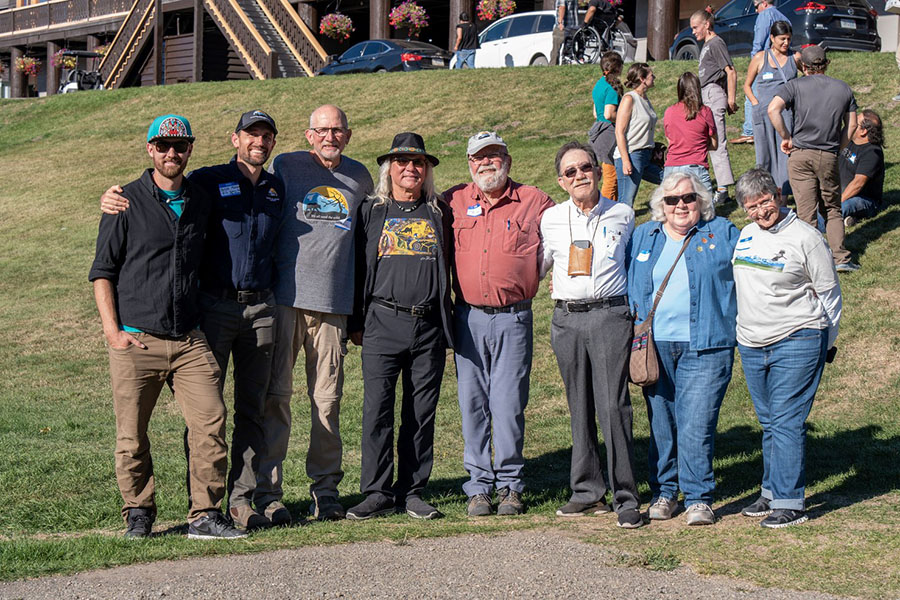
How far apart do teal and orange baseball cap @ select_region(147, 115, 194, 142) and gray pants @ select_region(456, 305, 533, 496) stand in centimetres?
185

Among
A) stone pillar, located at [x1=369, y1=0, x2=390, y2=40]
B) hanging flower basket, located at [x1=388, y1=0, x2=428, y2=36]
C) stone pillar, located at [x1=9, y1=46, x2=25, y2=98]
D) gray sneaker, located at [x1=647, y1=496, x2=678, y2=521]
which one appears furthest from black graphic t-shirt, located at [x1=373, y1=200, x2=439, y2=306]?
stone pillar, located at [x1=9, y1=46, x2=25, y2=98]

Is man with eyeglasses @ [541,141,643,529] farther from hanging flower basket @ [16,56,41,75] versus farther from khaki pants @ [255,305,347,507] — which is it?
hanging flower basket @ [16,56,41,75]

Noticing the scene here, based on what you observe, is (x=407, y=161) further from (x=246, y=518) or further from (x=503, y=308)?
(x=246, y=518)

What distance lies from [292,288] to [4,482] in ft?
8.50

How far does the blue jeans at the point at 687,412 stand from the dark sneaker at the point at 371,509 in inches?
60.9

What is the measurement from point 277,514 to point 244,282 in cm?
131

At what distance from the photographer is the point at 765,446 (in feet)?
19.5

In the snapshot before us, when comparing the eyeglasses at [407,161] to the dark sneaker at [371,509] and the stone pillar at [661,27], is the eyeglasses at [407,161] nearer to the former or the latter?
the dark sneaker at [371,509]

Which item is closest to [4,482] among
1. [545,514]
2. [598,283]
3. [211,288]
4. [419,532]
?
[211,288]

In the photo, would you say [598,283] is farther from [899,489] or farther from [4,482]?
[4,482]

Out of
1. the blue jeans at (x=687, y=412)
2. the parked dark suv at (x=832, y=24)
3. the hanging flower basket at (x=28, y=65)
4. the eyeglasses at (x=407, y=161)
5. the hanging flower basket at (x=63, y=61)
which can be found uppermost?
the hanging flower basket at (x=28, y=65)

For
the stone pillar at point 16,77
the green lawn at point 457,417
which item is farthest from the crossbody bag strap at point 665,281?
the stone pillar at point 16,77

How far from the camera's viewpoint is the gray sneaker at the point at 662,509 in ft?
19.3

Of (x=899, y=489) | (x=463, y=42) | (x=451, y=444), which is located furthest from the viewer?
(x=463, y=42)
